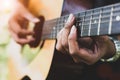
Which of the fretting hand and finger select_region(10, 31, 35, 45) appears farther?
finger select_region(10, 31, 35, 45)

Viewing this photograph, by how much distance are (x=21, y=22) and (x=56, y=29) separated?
0.72 ft

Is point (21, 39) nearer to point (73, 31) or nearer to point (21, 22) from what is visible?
point (21, 22)

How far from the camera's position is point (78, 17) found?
0.72m

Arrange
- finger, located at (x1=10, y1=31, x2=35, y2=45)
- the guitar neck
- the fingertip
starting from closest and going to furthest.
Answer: the guitar neck
the fingertip
finger, located at (x1=10, y1=31, x2=35, y2=45)

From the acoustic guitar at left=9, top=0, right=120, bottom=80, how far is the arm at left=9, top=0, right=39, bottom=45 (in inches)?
2.6

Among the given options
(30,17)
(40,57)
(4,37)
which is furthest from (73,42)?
(4,37)

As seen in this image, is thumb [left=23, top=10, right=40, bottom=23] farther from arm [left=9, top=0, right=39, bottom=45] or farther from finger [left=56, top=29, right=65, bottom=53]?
finger [left=56, top=29, right=65, bottom=53]

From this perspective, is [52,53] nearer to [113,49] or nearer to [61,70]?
[61,70]

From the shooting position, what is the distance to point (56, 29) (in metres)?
0.81

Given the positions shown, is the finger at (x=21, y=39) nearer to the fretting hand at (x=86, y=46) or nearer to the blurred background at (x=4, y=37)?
the blurred background at (x=4, y=37)

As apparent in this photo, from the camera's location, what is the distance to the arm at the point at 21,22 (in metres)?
0.95

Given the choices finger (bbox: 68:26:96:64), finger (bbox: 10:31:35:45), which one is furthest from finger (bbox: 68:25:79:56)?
finger (bbox: 10:31:35:45)

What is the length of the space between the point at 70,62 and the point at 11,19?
0.33 m

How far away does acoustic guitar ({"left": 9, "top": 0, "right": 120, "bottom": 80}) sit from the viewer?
615mm
